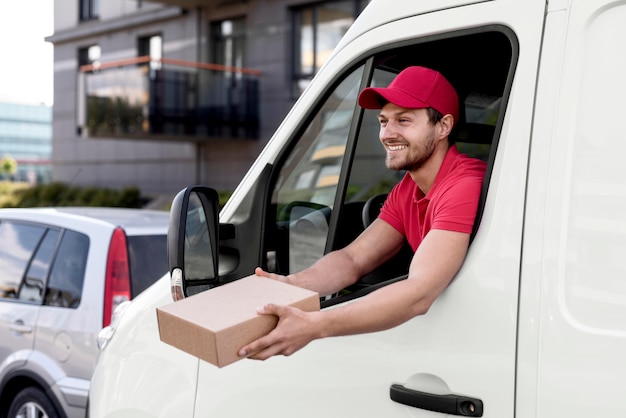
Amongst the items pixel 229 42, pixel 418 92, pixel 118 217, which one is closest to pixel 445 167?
pixel 418 92

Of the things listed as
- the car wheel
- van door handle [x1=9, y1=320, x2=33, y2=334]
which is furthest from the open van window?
van door handle [x1=9, y1=320, x2=33, y2=334]

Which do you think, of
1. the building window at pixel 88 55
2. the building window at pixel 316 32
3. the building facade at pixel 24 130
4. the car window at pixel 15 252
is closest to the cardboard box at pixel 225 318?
the car window at pixel 15 252

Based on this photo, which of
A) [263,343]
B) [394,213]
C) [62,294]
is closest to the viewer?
[263,343]

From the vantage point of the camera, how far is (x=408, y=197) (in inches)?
102

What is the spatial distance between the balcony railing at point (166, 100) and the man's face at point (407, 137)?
17.6 m

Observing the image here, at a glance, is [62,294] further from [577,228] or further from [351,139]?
[577,228]

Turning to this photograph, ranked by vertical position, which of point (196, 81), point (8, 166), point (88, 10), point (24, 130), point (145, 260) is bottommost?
point (8, 166)

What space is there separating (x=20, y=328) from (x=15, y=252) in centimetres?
57

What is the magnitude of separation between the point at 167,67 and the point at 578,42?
18.4m

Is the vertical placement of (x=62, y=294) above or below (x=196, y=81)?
below

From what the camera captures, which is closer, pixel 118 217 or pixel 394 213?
pixel 394 213

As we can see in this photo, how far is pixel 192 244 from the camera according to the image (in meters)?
2.50

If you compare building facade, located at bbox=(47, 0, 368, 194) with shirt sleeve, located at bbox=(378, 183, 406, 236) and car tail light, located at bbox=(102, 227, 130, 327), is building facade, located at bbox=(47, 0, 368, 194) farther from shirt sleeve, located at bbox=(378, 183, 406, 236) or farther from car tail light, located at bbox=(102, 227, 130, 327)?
shirt sleeve, located at bbox=(378, 183, 406, 236)

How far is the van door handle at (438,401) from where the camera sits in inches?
76.5
